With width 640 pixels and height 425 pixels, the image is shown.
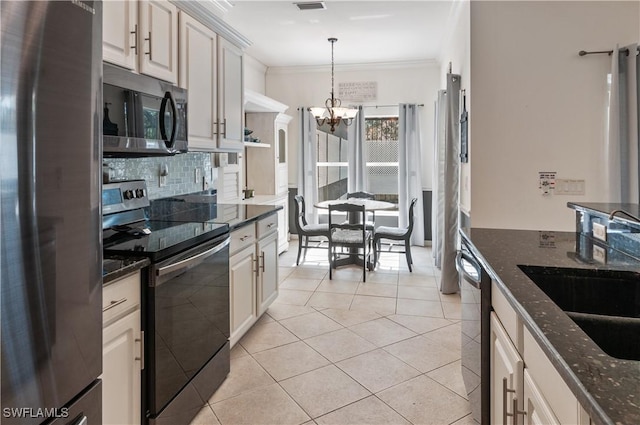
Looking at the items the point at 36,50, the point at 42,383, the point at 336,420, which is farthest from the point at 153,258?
the point at 336,420

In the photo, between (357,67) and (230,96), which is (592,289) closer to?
(230,96)

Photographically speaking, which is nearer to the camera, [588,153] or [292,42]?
[588,153]

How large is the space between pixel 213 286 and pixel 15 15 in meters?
1.65

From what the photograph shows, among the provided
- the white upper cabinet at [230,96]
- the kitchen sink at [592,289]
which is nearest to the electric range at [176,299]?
the white upper cabinet at [230,96]

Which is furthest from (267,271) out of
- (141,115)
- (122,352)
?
(122,352)

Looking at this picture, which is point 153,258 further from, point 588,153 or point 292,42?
point 292,42

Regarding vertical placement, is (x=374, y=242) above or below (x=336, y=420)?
above

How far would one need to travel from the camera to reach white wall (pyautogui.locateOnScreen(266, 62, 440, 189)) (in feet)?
20.9

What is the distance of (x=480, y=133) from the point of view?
129 inches

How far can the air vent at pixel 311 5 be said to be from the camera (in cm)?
397

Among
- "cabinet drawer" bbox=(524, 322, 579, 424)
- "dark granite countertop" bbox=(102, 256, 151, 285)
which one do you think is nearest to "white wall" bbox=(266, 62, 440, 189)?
"dark granite countertop" bbox=(102, 256, 151, 285)

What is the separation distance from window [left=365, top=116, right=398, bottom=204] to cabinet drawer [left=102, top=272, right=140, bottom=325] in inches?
213

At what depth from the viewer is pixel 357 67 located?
21.3 feet

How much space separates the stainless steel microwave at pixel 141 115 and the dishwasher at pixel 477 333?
66.2 inches
